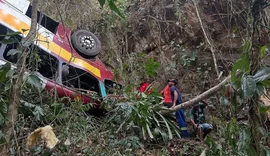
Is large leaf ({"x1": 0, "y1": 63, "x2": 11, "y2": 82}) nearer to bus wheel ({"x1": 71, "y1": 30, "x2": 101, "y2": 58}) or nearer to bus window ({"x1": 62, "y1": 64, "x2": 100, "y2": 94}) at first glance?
bus window ({"x1": 62, "y1": 64, "x2": 100, "y2": 94})

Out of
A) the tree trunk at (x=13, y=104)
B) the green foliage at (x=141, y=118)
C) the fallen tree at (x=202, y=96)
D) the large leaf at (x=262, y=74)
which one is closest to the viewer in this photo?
the large leaf at (x=262, y=74)

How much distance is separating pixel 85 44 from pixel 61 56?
3.04 feet

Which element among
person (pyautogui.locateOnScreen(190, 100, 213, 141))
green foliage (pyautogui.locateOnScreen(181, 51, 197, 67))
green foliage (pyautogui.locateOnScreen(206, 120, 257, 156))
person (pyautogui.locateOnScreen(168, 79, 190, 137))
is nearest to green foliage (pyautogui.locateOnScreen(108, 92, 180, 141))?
person (pyautogui.locateOnScreen(168, 79, 190, 137))

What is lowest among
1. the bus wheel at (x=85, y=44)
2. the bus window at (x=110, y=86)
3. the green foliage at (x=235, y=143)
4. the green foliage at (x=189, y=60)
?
the bus window at (x=110, y=86)

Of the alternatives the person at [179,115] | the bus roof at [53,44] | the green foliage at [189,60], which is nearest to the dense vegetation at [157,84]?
the green foliage at [189,60]

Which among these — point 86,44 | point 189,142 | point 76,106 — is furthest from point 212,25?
point 76,106

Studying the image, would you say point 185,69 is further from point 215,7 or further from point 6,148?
point 6,148

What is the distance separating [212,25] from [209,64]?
1.05m

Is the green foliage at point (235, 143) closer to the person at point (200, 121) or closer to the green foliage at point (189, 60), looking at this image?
the person at point (200, 121)

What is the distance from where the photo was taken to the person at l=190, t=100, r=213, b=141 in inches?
203

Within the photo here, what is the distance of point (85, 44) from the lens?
21.1 ft

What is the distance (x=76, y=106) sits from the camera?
4156 mm

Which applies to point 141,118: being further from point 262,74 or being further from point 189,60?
point 189,60

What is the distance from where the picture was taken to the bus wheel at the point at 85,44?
20.6 ft
